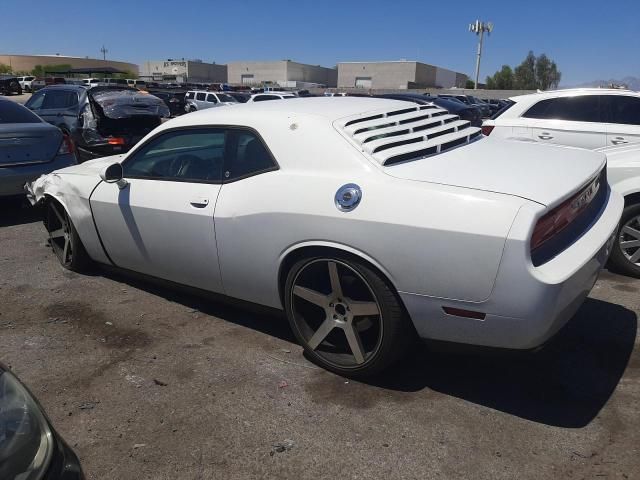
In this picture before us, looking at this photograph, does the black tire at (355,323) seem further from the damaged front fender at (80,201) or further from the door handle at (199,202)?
the damaged front fender at (80,201)

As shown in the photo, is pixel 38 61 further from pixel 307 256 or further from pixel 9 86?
pixel 307 256

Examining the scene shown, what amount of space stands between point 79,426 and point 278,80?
10080 cm

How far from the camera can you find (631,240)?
454 cm

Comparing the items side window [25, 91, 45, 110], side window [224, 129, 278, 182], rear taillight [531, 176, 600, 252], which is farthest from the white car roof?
side window [25, 91, 45, 110]

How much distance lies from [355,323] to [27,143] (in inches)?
205

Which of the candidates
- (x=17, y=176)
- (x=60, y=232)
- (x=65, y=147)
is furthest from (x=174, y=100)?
(x=60, y=232)

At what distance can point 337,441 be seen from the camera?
2.51 metres

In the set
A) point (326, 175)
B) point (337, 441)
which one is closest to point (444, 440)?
point (337, 441)

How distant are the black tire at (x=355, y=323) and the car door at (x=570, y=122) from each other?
15.7ft

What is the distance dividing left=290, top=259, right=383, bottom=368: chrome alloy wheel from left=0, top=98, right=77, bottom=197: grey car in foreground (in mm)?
4622

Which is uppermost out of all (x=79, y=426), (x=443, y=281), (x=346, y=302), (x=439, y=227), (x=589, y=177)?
(x=589, y=177)

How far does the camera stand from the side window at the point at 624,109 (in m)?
6.30

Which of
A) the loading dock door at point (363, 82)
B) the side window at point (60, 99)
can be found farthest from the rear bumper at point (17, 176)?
the loading dock door at point (363, 82)

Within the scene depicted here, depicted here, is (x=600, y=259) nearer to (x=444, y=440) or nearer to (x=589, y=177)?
(x=589, y=177)
